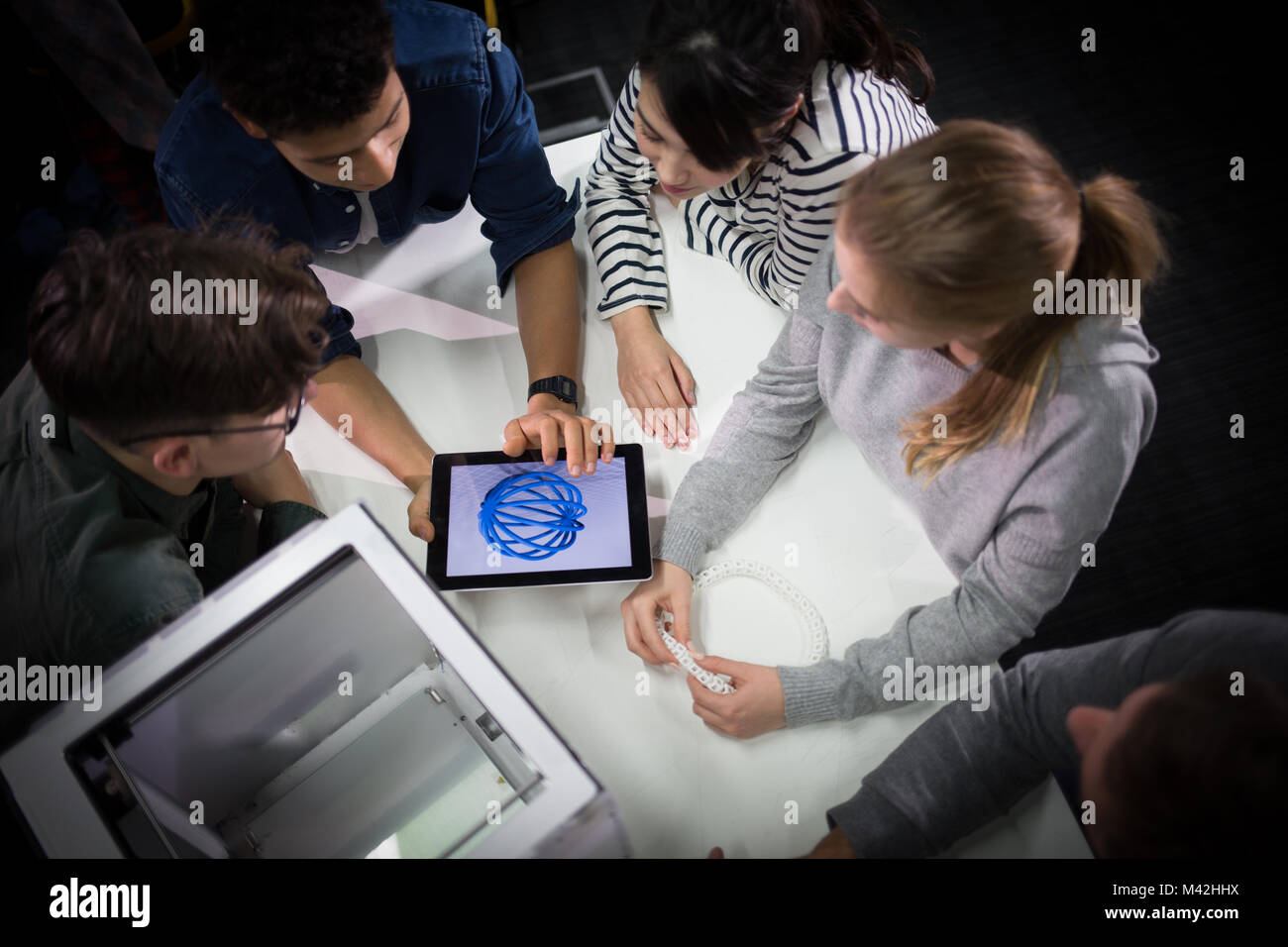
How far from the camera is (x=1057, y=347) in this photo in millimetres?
943

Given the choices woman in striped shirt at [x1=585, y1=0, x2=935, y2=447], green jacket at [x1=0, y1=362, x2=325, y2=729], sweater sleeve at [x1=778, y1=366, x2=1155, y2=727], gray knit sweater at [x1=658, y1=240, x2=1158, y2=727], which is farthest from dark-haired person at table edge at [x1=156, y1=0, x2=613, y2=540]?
sweater sleeve at [x1=778, y1=366, x2=1155, y2=727]

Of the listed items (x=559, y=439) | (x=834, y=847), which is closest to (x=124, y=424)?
(x=559, y=439)

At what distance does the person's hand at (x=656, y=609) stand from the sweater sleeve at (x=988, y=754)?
285 mm

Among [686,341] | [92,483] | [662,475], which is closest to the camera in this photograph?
[92,483]

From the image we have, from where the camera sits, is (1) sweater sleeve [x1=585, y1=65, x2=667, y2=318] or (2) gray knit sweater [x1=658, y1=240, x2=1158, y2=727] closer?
(2) gray knit sweater [x1=658, y1=240, x2=1158, y2=727]

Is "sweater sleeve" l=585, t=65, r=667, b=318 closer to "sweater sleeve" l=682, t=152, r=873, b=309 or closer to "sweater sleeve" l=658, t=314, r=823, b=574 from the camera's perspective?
"sweater sleeve" l=682, t=152, r=873, b=309

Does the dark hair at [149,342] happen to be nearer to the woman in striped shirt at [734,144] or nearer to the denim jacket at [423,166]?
the denim jacket at [423,166]

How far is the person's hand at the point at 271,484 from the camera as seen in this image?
1.20 m

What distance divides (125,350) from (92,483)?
201 millimetres

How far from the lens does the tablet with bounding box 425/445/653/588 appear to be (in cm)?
112

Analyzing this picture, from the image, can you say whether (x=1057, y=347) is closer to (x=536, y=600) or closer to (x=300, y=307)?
(x=536, y=600)

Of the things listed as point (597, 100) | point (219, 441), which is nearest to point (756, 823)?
point (219, 441)

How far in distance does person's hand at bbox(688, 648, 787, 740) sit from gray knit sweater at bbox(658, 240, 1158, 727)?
0.06 ft
